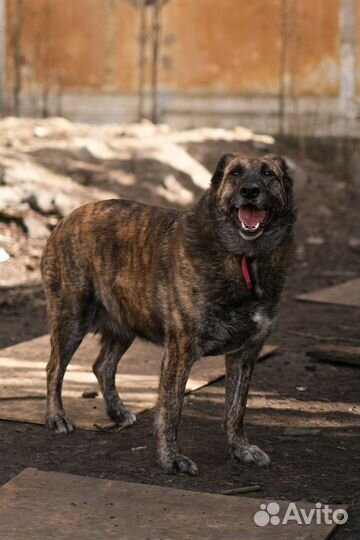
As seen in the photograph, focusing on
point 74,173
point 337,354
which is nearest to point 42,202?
point 74,173

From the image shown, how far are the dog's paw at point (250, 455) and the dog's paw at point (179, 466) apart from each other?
35 cm

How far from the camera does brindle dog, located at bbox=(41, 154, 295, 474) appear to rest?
584cm

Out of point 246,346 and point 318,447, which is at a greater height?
point 246,346

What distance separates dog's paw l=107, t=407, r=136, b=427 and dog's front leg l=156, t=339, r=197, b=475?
802 mm

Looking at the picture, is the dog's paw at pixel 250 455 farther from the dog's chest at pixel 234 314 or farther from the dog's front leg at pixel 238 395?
the dog's chest at pixel 234 314

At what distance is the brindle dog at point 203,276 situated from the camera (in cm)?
584

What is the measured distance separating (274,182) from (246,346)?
0.92 m

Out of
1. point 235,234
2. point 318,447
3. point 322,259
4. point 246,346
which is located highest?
point 235,234

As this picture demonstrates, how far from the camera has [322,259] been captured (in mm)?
13648

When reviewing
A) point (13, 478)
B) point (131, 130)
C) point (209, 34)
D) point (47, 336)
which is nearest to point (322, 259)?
point (131, 130)

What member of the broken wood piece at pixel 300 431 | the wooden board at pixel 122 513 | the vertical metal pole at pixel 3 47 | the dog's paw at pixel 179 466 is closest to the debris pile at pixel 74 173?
the vertical metal pole at pixel 3 47

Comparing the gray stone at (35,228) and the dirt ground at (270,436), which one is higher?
the dirt ground at (270,436)

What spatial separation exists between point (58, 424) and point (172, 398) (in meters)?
0.95

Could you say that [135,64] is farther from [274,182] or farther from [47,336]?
[274,182]
